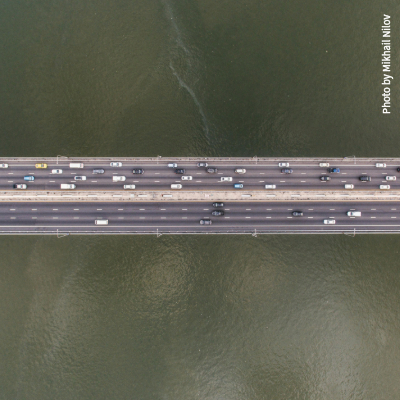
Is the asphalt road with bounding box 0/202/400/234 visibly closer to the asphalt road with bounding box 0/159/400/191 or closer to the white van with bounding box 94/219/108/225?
the white van with bounding box 94/219/108/225

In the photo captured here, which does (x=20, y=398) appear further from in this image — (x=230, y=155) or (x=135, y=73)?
(x=135, y=73)

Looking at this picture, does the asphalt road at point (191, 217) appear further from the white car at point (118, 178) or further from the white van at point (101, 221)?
the white car at point (118, 178)

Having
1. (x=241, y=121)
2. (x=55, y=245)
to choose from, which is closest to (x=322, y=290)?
(x=241, y=121)

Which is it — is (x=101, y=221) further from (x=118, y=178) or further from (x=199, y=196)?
(x=199, y=196)

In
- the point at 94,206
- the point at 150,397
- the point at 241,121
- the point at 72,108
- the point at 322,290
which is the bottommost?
the point at 150,397

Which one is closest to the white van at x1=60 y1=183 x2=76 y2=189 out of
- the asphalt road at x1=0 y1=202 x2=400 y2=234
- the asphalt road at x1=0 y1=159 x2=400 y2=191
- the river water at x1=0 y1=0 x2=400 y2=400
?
the asphalt road at x1=0 y1=159 x2=400 y2=191

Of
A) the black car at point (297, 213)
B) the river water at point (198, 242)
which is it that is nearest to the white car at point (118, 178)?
the river water at point (198, 242)
